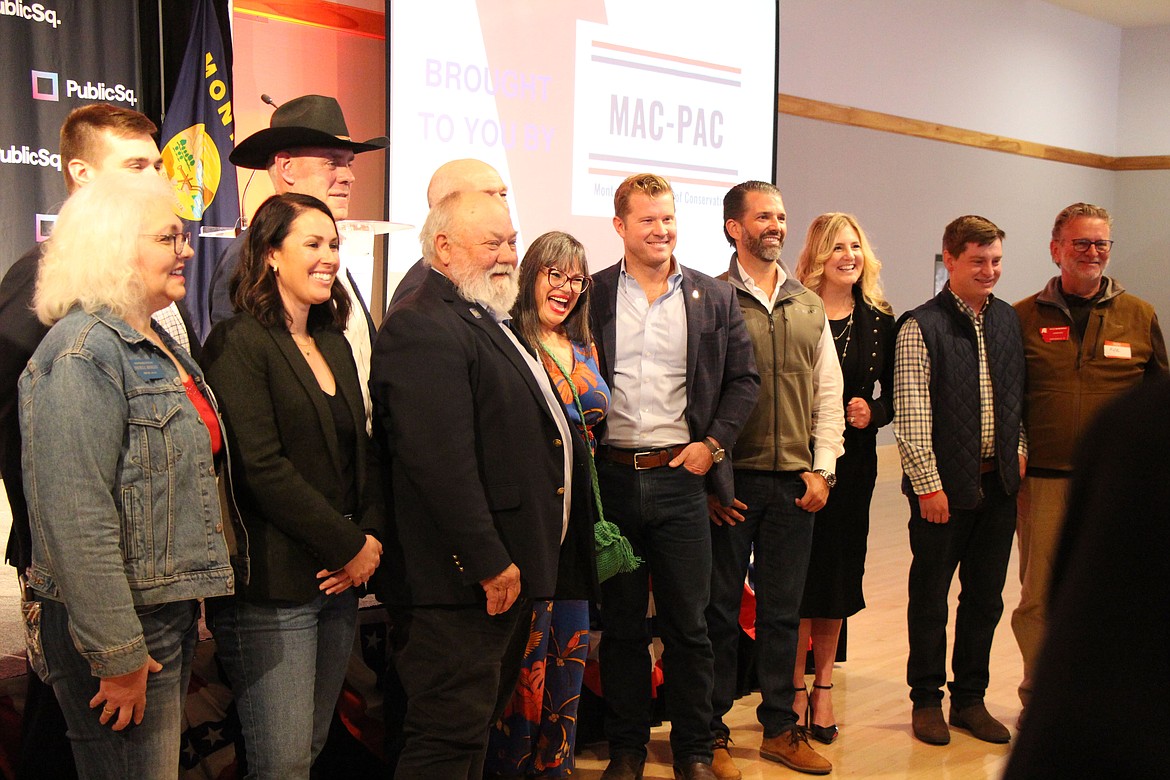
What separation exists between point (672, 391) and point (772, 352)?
1.39 ft

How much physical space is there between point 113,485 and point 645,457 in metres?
1.60

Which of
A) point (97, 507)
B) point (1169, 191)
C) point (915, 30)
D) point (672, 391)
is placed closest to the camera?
point (97, 507)

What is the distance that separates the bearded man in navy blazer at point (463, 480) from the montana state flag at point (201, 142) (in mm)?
2389

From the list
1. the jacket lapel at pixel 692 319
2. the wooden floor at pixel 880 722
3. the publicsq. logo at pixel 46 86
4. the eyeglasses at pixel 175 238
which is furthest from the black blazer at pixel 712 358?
the publicsq. logo at pixel 46 86

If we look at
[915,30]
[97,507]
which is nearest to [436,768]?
[97,507]

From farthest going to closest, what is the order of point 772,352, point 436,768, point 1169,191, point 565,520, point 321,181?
point 1169,191, point 772,352, point 321,181, point 565,520, point 436,768

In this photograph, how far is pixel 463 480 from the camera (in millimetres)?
2258

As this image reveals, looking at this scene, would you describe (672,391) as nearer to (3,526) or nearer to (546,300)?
(546,300)

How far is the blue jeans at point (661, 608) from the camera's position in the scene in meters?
3.08

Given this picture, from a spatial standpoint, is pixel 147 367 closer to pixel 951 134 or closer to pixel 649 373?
pixel 649 373

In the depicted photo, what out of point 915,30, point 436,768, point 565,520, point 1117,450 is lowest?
point 436,768

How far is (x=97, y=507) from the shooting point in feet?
5.73

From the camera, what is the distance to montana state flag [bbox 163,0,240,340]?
4480mm

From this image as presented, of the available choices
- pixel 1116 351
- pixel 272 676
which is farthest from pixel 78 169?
pixel 1116 351
